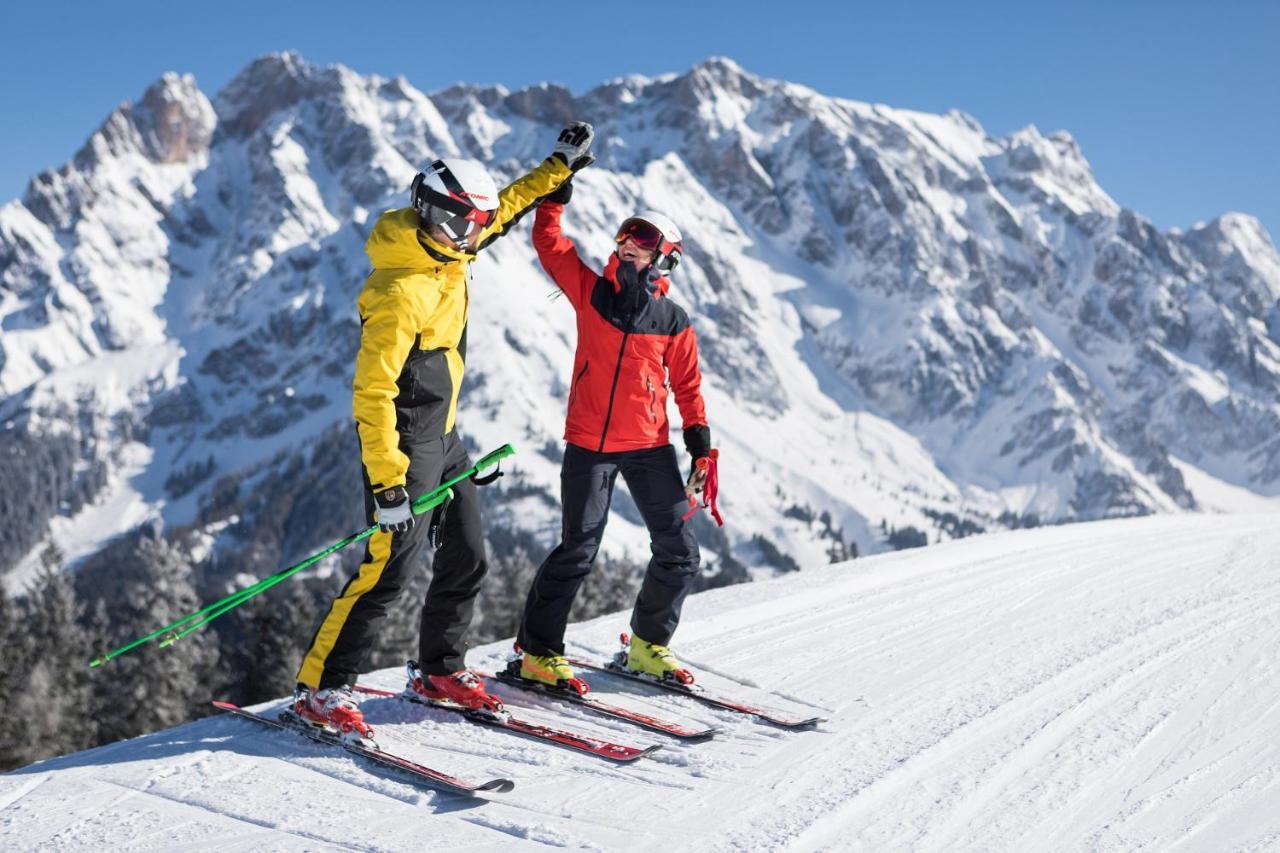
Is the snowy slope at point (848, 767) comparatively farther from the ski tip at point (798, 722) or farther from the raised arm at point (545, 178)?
the raised arm at point (545, 178)

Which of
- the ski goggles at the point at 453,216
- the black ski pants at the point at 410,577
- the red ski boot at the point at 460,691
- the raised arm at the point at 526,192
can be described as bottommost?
the red ski boot at the point at 460,691

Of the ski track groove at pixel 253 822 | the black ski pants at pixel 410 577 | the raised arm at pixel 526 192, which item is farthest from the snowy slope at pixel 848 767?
the raised arm at pixel 526 192

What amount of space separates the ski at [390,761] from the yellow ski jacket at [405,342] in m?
Result: 1.24

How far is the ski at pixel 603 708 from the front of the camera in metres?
5.53

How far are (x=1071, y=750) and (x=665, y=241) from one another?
11.4 feet

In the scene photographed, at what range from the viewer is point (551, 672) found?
20.6 feet

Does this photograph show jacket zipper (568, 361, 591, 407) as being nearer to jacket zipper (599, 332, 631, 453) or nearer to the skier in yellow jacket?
jacket zipper (599, 332, 631, 453)

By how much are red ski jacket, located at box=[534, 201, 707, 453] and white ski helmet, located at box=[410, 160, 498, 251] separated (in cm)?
80

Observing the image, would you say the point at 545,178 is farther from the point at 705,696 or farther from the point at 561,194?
the point at 705,696

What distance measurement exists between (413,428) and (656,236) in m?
1.90

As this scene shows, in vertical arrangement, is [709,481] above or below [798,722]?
above

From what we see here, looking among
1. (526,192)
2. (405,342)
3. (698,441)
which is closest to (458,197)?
(405,342)

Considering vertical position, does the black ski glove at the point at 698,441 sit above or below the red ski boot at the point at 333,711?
above

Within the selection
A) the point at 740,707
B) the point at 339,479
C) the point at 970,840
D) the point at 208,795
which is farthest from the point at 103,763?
the point at 339,479
